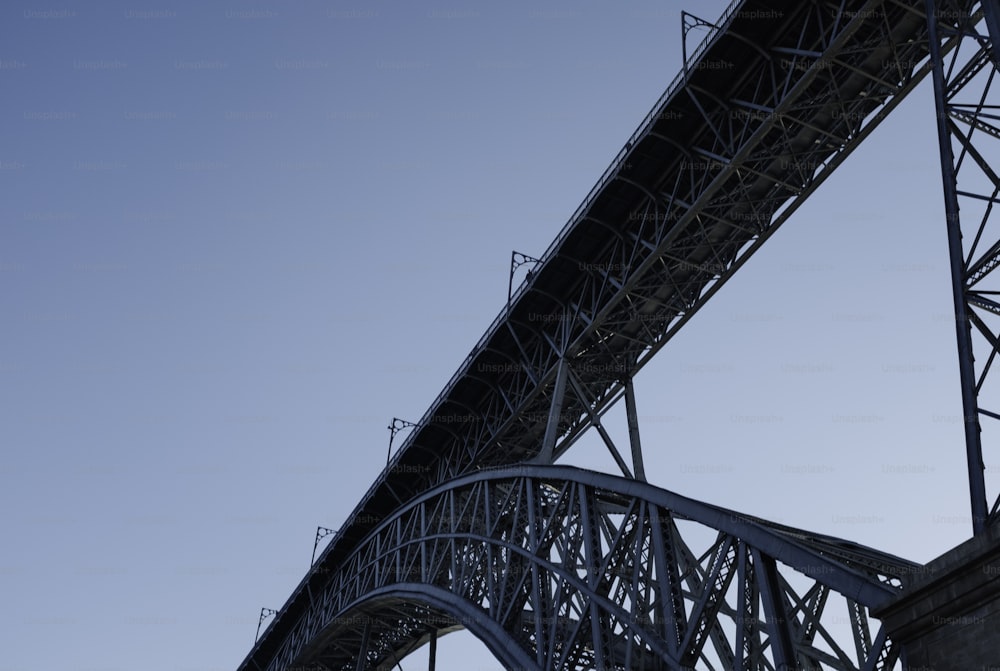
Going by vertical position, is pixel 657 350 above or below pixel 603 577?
above

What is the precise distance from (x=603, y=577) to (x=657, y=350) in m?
7.39

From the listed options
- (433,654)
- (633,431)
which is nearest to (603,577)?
(633,431)

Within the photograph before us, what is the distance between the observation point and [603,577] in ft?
69.2

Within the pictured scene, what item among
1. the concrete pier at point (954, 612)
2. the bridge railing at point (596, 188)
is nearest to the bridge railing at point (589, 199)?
the bridge railing at point (596, 188)

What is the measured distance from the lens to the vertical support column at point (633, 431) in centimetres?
2500

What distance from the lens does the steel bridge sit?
52.0 feet

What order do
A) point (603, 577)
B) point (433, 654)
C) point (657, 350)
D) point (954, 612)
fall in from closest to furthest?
point (954, 612) < point (603, 577) < point (657, 350) < point (433, 654)

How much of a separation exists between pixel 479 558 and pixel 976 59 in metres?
16.8

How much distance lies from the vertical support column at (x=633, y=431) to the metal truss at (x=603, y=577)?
5.76 feet

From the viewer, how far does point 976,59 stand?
16312 mm

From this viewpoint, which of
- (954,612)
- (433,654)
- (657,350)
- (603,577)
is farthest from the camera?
(433,654)

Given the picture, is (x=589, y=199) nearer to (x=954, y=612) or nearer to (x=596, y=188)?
(x=596, y=188)

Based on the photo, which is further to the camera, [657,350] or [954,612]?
[657,350]

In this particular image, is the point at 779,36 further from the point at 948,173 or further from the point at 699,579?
the point at 699,579
